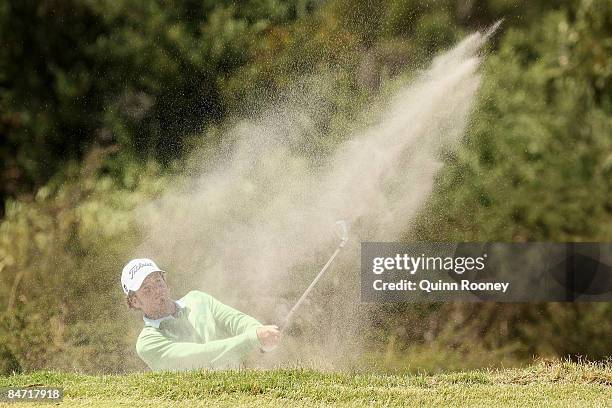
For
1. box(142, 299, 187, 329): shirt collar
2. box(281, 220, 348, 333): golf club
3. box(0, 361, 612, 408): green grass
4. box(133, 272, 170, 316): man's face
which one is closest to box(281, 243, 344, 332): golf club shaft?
box(281, 220, 348, 333): golf club

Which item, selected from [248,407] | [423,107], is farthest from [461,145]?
[248,407]

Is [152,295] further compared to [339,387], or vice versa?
[152,295]

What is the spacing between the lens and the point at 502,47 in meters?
7.07

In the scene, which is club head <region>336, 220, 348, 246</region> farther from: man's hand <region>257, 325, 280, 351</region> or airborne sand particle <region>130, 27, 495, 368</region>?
man's hand <region>257, 325, 280, 351</region>

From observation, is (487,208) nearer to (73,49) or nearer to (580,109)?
(580,109)

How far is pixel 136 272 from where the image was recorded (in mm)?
7000

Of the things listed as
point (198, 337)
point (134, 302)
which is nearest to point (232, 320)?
point (198, 337)

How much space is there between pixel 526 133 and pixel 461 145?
0.55m

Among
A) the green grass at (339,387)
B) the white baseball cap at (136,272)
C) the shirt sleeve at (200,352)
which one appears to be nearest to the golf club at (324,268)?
the shirt sleeve at (200,352)

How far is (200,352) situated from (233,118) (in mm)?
1860

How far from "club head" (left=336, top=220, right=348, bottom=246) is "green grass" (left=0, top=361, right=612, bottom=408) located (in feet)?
3.48

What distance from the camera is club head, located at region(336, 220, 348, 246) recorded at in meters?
6.98

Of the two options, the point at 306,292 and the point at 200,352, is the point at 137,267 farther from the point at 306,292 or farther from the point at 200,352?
the point at 306,292

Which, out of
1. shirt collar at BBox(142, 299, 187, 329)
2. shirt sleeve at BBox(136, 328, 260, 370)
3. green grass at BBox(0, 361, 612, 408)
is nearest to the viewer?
green grass at BBox(0, 361, 612, 408)
